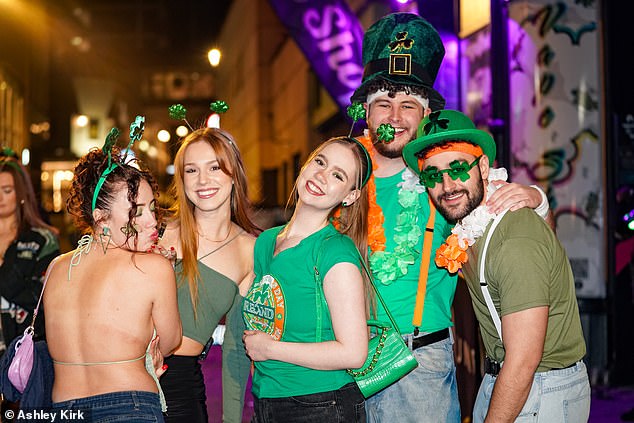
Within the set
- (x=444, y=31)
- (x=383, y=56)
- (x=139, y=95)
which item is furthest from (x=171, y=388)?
Answer: (x=139, y=95)

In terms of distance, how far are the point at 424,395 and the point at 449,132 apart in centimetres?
131

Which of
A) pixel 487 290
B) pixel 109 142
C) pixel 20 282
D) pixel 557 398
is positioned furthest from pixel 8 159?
pixel 557 398

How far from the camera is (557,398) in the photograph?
2951mm

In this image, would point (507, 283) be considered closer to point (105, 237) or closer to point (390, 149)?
point (390, 149)

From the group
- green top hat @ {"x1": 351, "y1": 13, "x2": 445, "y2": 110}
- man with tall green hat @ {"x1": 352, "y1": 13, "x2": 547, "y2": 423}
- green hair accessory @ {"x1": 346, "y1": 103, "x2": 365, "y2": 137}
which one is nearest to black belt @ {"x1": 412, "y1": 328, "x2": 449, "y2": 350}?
man with tall green hat @ {"x1": 352, "y1": 13, "x2": 547, "y2": 423}

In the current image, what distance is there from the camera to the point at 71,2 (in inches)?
1330

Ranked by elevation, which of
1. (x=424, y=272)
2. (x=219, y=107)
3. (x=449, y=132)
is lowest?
(x=424, y=272)

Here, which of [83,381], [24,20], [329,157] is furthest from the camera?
[24,20]

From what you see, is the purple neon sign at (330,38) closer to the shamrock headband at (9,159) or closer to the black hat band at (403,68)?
the shamrock headband at (9,159)

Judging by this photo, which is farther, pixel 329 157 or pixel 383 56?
pixel 383 56

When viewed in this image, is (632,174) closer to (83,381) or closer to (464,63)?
(464,63)

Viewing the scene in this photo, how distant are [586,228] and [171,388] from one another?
5836 millimetres

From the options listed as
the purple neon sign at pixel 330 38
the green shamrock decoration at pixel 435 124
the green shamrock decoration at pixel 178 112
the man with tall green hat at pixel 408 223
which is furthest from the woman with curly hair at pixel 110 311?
the purple neon sign at pixel 330 38

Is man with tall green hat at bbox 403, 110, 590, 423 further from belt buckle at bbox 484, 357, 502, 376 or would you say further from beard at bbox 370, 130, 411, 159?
beard at bbox 370, 130, 411, 159
